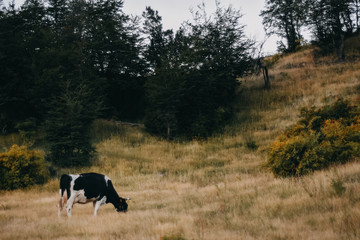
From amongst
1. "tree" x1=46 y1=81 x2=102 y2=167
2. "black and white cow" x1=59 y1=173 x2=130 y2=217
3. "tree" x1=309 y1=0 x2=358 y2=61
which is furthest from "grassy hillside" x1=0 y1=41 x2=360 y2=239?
"tree" x1=309 y1=0 x2=358 y2=61

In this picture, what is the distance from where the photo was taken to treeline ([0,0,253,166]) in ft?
65.9

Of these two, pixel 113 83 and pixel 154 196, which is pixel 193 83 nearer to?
pixel 113 83

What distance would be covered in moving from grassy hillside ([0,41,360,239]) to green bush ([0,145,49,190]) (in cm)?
73

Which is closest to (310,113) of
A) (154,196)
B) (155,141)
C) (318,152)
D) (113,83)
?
(318,152)

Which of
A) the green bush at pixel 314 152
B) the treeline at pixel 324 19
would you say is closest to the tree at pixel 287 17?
the treeline at pixel 324 19

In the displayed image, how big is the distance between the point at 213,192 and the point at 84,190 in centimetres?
430

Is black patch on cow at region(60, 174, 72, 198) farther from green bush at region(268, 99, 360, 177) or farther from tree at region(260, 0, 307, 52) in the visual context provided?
tree at region(260, 0, 307, 52)

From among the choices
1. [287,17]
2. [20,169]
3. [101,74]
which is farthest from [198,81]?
[287,17]

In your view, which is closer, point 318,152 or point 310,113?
point 318,152

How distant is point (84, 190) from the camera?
299 inches

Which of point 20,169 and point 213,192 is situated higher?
point 20,169

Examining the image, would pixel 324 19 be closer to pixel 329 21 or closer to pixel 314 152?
pixel 329 21

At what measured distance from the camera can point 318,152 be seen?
→ 9547mm

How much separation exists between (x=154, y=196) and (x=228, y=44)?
2400cm
